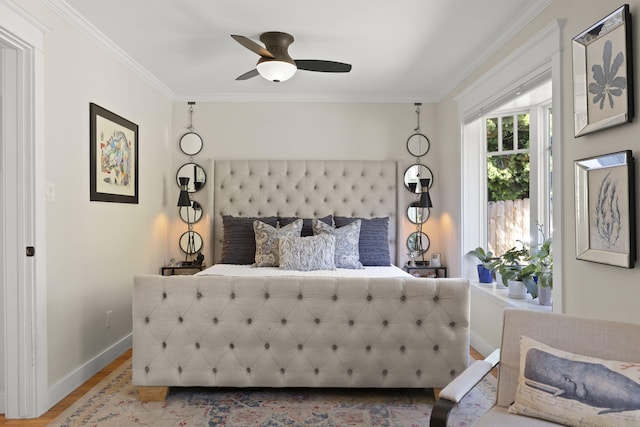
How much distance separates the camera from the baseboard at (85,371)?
8.92 ft

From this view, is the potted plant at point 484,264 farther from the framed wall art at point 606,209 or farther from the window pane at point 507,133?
the framed wall art at point 606,209

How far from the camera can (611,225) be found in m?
2.03

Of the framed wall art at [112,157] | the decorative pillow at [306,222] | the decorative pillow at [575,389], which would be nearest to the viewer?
the decorative pillow at [575,389]

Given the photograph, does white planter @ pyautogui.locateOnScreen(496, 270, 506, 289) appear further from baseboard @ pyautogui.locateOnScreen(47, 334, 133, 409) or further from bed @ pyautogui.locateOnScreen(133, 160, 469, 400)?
baseboard @ pyautogui.locateOnScreen(47, 334, 133, 409)

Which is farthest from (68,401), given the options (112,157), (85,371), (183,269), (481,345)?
(481,345)

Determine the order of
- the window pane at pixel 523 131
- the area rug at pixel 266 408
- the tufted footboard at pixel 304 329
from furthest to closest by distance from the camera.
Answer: the window pane at pixel 523 131 < the tufted footboard at pixel 304 329 < the area rug at pixel 266 408

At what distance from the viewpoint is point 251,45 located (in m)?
2.95

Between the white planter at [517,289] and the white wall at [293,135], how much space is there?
1.55 metres

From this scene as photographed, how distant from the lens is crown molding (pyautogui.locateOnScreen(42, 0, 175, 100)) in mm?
2793

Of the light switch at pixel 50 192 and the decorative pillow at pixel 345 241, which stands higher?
the light switch at pixel 50 192

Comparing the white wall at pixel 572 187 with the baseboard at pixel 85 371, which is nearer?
the white wall at pixel 572 187

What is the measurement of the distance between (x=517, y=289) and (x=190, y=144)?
3.62m

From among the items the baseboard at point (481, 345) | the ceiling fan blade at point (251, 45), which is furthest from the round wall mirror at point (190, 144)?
the baseboard at point (481, 345)

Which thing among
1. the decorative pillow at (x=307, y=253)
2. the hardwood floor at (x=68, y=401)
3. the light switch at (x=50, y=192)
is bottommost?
the hardwood floor at (x=68, y=401)
